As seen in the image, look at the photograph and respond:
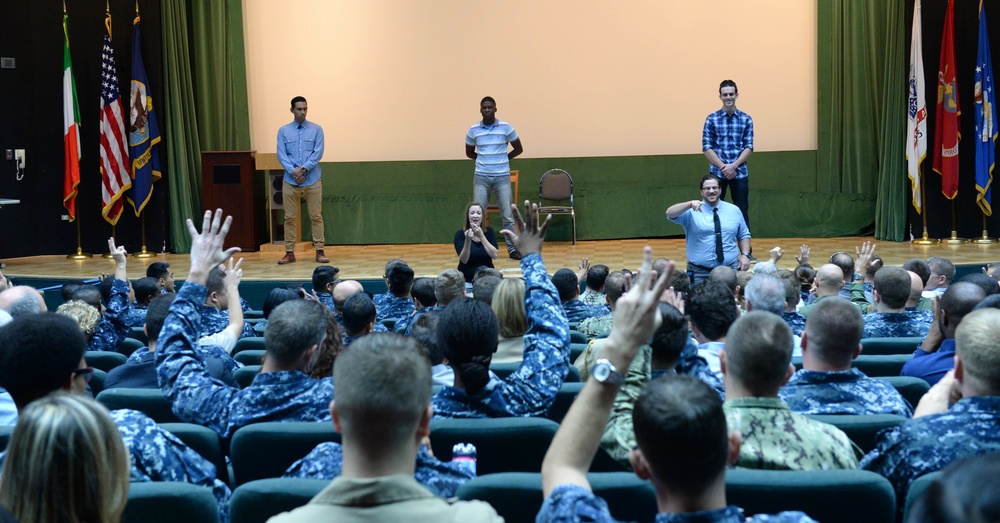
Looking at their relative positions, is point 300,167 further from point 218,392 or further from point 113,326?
point 218,392

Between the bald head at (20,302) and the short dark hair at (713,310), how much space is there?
7.42 feet

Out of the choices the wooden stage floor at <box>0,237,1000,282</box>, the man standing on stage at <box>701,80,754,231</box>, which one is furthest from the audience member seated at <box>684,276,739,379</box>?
the man standing on stage at <box>701,80,754,231</box>

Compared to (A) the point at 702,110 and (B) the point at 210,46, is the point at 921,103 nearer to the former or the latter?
(A) the point at 702,110

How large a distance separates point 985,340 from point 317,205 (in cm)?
785

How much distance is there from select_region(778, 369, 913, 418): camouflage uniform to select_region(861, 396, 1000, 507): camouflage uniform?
17.6 inches

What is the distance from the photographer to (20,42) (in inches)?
396

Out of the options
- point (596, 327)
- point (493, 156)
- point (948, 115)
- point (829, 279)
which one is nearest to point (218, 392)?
point (596, 327)

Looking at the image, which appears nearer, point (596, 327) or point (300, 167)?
point (596, 327)

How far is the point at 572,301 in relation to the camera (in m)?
4.98

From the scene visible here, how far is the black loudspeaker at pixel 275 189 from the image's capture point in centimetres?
1005

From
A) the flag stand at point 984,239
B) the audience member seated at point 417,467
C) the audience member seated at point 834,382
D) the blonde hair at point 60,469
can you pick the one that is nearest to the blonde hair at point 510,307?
the audience member seated at point 834,382

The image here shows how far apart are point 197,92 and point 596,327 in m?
8.04

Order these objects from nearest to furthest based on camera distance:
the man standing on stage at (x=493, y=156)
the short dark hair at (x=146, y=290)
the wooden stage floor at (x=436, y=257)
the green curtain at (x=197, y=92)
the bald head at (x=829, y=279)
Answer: the bald head at (x=829, y=279) < the short dark hair at (x=146, y=290) < the wooden stage floor at (x=436, y=257) < the man standing on stage at (x=493, y=156) < the green curtain at (x=197, y=92)

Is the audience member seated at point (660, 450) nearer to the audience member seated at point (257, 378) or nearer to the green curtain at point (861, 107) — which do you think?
the audience member seated at point (257, 378)
